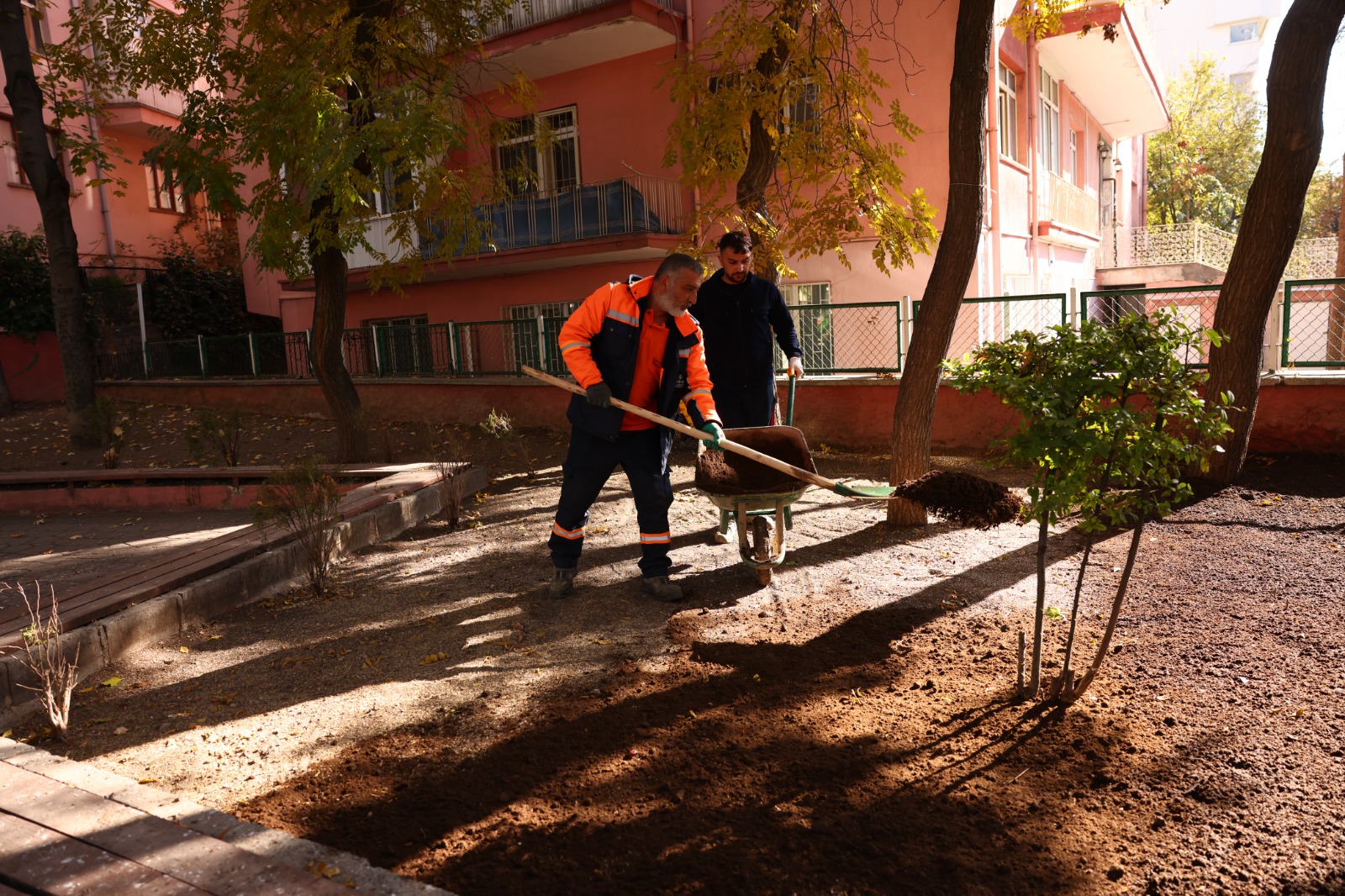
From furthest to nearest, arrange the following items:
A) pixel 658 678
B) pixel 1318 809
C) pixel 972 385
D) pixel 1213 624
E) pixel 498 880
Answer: pixel 1213 624 → pixel 658 678 → pixel 972 385 → pixel 1318 809 → pixel 498 880

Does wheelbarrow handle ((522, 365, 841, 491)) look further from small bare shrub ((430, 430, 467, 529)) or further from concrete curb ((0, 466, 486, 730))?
small bare shrub ((430, 430, 467, 529))

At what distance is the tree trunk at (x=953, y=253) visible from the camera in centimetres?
588

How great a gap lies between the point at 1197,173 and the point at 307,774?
37.2 m

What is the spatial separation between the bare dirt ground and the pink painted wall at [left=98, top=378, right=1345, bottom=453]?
45.7 inches

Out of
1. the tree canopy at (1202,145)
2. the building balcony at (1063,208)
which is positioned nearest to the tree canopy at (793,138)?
the building balcony at (1063,208)

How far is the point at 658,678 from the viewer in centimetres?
382

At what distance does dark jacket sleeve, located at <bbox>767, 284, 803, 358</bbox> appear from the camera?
581 cm

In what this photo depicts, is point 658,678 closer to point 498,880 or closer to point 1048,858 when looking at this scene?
point 498,880

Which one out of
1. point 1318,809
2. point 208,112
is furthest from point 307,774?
point 208,112

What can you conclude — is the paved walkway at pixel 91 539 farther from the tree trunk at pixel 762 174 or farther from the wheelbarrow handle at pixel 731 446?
the tree trunk at pixel 762 174

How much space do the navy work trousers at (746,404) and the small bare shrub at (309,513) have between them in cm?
261

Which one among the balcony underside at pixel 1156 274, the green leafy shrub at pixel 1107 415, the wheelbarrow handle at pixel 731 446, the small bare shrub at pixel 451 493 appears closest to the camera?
the green leafy shrub at pixel 1107 415

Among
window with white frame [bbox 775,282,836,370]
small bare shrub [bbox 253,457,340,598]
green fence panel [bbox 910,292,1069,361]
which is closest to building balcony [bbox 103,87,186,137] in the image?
window with white frame [bbox 775,282,836,370]

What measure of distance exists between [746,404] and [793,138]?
11.9 ft
